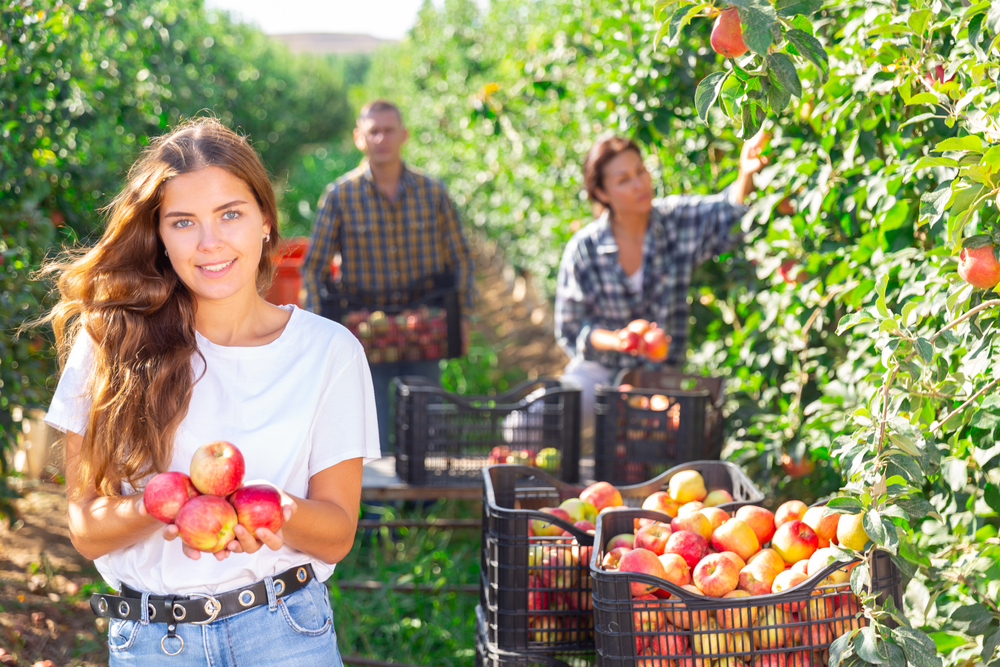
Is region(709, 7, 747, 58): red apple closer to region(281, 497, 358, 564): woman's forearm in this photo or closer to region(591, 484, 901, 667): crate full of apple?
region(591, 484, 901, 667): crate full of apple

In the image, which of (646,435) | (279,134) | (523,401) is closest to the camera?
(646,435)

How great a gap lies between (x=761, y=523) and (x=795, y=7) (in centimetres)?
106

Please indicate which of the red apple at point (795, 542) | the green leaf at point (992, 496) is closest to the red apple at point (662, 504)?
the red apple at point (795, 542)

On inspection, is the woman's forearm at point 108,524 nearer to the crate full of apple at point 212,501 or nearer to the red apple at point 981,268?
the crate full of apple at point 212,501

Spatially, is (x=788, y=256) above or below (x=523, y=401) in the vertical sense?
above

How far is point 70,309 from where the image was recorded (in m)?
1.70

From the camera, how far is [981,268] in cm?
143

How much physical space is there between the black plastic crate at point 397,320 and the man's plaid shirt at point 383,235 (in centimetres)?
7

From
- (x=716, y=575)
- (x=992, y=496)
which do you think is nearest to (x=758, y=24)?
(x=716, y=575)

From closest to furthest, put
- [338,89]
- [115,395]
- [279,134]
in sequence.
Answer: [115,395] < [279,134] < [338,89]

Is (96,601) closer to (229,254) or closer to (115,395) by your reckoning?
(115,395)

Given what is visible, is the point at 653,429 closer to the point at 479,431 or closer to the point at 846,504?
the point at 479,431

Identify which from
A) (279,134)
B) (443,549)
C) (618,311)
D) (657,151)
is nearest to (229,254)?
(618,311)

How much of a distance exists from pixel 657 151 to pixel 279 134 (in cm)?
1542
